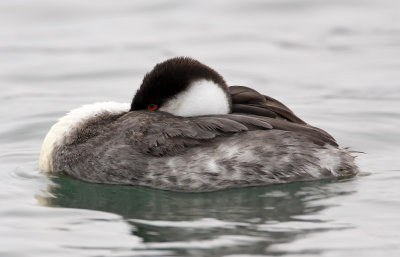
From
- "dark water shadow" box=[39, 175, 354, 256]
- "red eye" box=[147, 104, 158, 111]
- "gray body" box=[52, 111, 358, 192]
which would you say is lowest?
"dark water shadow" box=[39, 175, 354, 256]

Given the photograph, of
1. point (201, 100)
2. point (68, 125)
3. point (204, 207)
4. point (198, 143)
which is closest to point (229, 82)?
point (68, 125)

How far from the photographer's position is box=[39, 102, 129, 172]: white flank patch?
898 centimetres

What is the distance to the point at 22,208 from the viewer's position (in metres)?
8.01

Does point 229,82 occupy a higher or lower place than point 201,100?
higher

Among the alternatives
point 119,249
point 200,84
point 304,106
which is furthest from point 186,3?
point 119,249

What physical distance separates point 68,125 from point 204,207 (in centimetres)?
193

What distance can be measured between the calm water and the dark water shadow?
0.02 metres

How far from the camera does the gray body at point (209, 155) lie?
833cm

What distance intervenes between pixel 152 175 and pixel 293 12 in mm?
10669

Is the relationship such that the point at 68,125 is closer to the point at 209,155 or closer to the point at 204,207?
the point at 209,155

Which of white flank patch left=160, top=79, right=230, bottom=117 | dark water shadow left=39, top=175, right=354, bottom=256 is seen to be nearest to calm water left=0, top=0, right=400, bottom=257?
dark water shadow left=39, top=175, right=354, bottom=256

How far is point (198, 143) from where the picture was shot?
8.35 meters

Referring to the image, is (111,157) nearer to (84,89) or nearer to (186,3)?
(84,89)

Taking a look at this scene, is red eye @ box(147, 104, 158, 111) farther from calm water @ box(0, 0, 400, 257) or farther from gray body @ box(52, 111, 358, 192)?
calm water @ box(0, 0, 400, 257)
